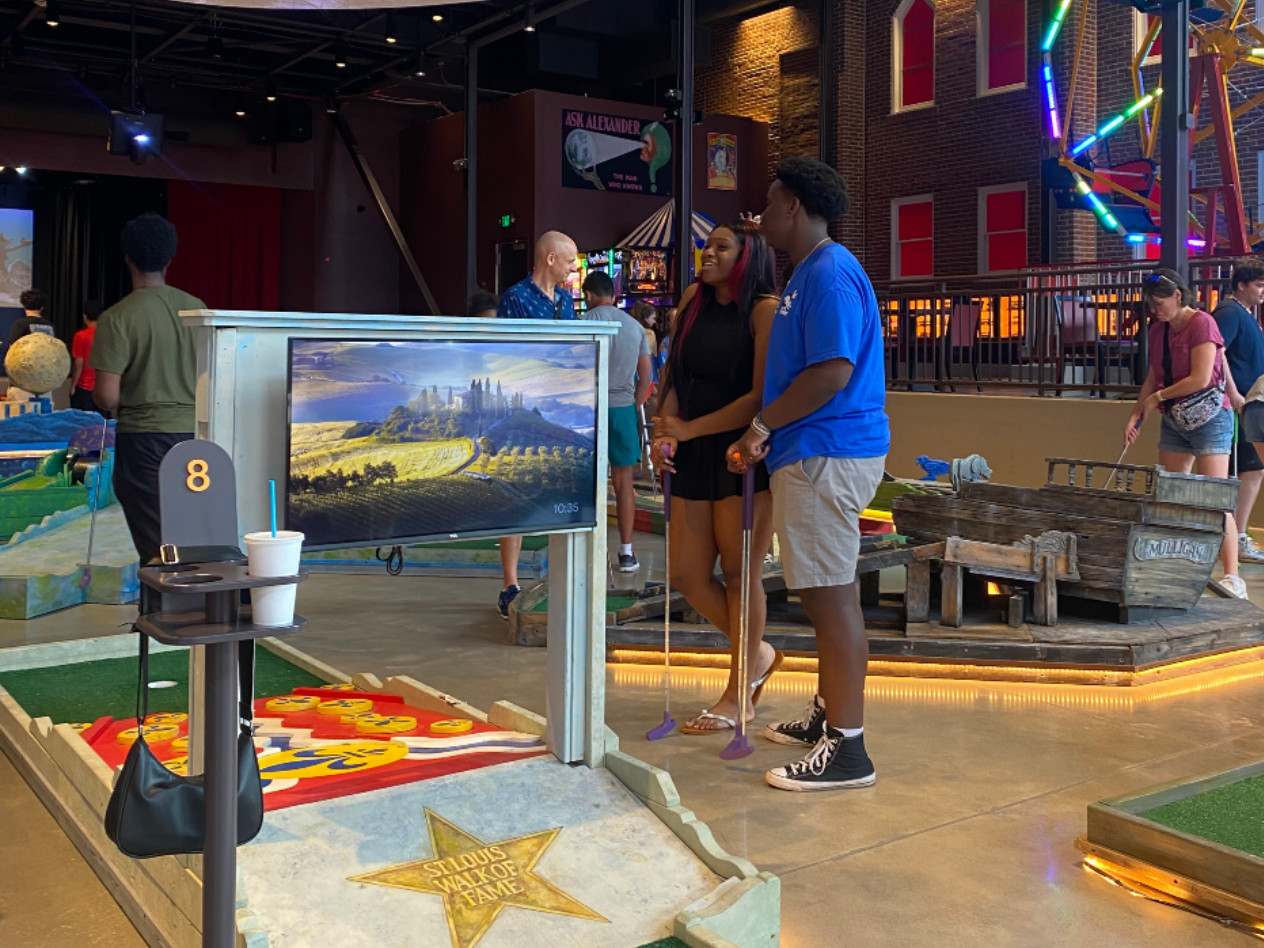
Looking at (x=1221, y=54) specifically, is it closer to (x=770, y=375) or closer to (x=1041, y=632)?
(x=1041, y=632)

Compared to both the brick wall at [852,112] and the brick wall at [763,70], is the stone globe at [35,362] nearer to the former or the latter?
the brick wall at [852,112]

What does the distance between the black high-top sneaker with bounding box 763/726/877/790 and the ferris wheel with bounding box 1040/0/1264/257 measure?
6807 millimetres

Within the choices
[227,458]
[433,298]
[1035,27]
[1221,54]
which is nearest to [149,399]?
[227,458]

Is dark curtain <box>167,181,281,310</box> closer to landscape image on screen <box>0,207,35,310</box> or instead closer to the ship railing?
landscape image on screen <box>0,207,35,310</box>

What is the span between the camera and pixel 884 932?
2.58 meters

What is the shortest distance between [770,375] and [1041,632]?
196 cm

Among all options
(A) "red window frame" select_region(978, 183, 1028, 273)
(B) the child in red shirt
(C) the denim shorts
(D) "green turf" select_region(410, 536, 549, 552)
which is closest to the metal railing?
(C) the denim shorts

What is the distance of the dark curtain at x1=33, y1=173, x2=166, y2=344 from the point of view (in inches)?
838

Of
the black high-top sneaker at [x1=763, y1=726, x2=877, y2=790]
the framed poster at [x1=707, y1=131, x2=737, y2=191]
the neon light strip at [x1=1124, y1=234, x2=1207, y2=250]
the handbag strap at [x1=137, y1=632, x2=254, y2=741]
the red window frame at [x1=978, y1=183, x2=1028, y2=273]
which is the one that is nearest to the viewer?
the handbag strap at [x1=137, y1=632, x2=254, y2=741]

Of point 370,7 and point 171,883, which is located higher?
point 370,7

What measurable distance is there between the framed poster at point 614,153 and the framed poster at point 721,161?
669 millimetres

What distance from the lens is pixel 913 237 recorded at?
17734 millimetres

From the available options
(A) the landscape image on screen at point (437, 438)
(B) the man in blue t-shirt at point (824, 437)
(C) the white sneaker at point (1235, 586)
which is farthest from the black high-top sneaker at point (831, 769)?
(C) the white sneaker at point (1235, 586)

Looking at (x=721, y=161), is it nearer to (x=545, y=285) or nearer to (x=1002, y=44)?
(x=1002, y=44)
